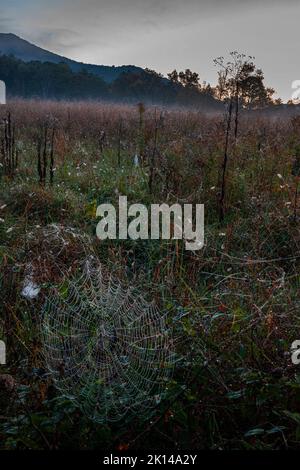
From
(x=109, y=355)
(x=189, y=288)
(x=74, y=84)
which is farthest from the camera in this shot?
(x=74, y=84)

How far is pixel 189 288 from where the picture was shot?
10.1ft

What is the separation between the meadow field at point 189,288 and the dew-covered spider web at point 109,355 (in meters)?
0.06

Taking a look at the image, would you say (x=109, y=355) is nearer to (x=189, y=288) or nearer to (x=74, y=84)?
(x=189, y=288)

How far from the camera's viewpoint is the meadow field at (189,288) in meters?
2.14

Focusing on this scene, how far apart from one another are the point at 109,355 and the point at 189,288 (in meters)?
0.72

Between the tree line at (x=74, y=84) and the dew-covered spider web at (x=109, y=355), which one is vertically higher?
the tree line at (x=74, y=84)

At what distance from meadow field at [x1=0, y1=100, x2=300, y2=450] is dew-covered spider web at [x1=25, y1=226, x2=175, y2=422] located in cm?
6

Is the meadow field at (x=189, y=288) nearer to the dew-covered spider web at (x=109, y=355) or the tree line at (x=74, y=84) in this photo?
the dew-covered spider web at (x=109, y=355)

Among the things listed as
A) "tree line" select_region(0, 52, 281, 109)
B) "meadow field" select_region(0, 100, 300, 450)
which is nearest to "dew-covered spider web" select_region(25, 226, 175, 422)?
"meadow field" select_region(0, 100, 300, 450)

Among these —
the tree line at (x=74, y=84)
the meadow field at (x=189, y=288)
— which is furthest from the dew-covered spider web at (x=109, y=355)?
the tree line at (x=74, y=84)

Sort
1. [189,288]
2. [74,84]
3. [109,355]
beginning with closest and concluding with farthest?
[109,355] < [189,288] < [74,84]

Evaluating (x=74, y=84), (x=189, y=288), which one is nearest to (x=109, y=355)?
(x=189, y=288)

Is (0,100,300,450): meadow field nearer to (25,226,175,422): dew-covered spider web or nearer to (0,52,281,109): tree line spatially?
(25,226,175,422): dew-covered spider web

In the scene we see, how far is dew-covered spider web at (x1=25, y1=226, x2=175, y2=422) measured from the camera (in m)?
2.23
